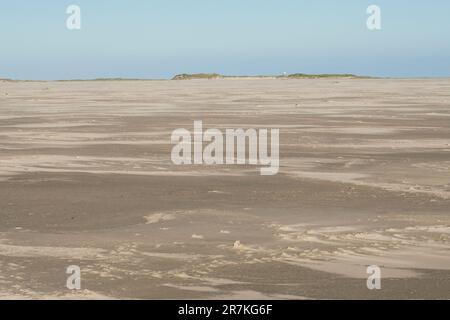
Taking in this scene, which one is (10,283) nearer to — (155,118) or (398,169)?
(398,169)

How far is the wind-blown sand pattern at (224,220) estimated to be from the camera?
7742mm

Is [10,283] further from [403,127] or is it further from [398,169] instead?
[403,127]

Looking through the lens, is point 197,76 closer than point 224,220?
No

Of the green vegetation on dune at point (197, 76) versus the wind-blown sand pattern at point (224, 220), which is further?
the green vegetation on dune at point (197, 76)

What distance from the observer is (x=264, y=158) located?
1684cm

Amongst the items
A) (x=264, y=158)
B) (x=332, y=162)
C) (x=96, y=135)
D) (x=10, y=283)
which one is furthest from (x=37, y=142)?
(x=10, y=283)

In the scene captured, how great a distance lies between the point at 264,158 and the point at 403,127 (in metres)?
8.43

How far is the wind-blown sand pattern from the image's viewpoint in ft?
25.4

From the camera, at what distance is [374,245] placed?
30.1ft

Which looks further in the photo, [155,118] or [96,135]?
[155,118]

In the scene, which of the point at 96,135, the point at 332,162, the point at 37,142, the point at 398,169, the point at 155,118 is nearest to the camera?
the point at 398,169

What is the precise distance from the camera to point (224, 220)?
1056 cm

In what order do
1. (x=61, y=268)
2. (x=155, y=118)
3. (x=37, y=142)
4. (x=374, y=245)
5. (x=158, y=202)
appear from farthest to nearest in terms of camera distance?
(x=155, y=118) → (x=37, y=142) → (x=158, y=202) → (x=374, y=245) → (x=61, y=268)

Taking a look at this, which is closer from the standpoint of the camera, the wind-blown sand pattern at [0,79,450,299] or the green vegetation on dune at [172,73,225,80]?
the wind-blown sand pattern at [0,79,450,299]
